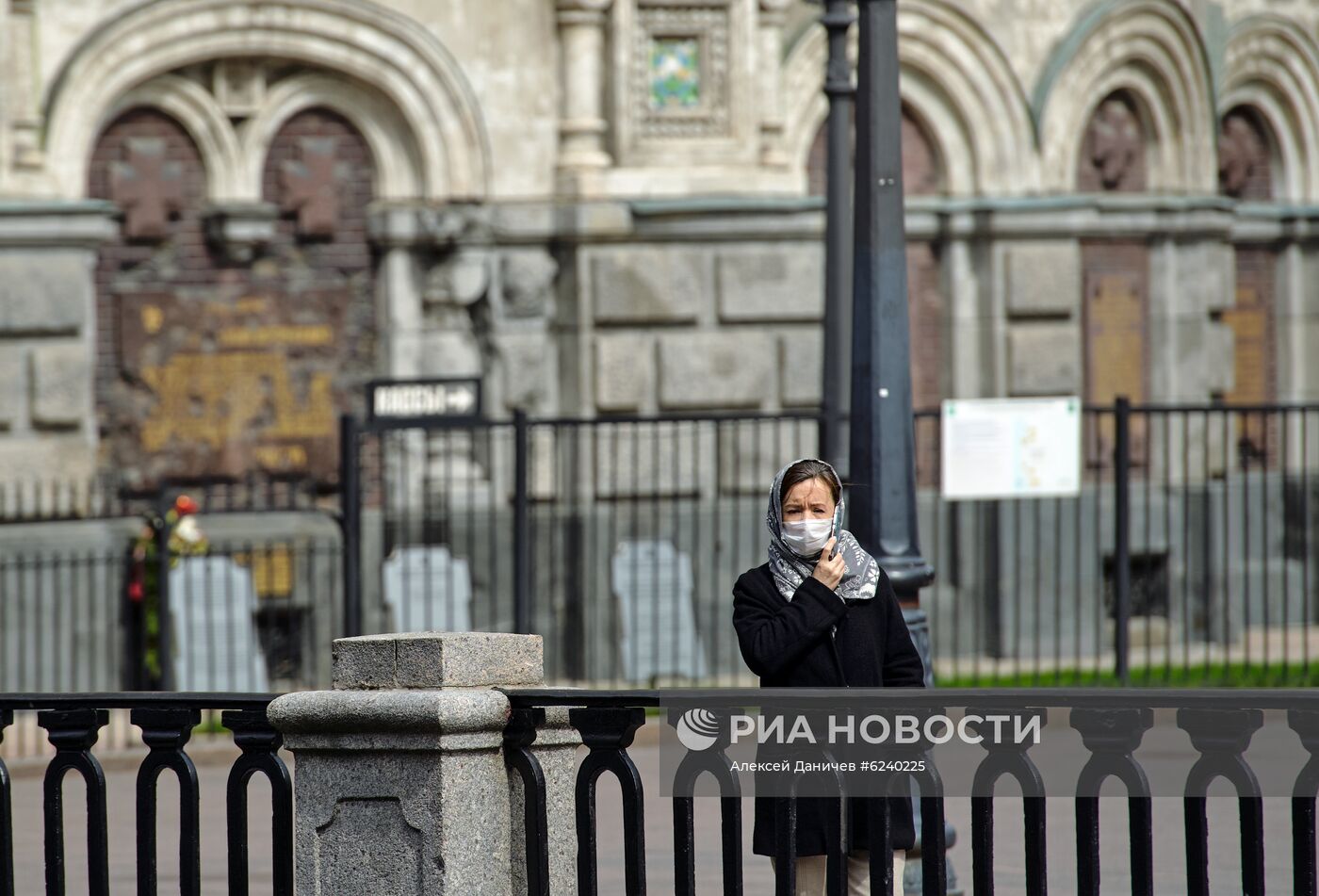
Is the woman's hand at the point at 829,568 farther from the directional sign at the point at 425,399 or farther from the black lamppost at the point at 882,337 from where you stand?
the directional sign at the point at 425,399

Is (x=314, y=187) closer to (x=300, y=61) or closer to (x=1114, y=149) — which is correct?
(x=300, y=61)

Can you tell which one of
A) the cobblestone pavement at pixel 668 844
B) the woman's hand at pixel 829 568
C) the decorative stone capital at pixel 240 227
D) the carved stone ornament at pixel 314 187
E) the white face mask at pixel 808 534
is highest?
the carved stone ornament at pixel 314 187

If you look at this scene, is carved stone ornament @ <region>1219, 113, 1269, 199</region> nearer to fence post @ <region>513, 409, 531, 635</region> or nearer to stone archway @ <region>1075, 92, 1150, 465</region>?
stone archway @ <region>1075, 92, 1150, 465</region>

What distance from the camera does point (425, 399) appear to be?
1465 cm

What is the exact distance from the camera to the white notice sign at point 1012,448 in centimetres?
1449

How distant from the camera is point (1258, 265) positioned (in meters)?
20.5

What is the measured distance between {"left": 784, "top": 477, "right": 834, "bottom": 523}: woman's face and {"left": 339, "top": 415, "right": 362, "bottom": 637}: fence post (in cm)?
788

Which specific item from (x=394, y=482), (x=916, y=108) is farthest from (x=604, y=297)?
(x=916, y=108)

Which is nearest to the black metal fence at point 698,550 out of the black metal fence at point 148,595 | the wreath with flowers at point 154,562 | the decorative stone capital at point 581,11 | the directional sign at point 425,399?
the directional sign at point 425,399

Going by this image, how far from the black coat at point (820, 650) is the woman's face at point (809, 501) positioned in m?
0.18

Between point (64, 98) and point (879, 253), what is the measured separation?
8538 millimetres

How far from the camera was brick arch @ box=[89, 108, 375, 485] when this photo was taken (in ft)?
52.2

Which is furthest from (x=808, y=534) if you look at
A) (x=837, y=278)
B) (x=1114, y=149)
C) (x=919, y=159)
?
(x=1114, y=149)

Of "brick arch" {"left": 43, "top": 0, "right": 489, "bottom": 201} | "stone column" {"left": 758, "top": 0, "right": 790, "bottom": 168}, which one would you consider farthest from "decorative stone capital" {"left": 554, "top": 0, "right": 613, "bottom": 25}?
"stone column" {"left": 758, "top": 0, "right": 790, "bottom": 168}
